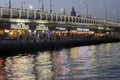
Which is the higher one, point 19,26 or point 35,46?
point 19,26

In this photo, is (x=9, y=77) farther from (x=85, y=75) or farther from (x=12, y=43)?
(x=12, y=43)

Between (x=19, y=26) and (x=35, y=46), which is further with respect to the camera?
(x=19, y=26)

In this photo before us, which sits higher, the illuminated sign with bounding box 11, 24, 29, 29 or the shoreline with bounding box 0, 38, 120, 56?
the illuminated sign with bounding box 11, 24, 29, 29

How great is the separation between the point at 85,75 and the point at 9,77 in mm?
6113

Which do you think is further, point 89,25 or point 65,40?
point 89,25

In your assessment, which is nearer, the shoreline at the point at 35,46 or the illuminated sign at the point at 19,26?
the shoreline at the point at 35,46

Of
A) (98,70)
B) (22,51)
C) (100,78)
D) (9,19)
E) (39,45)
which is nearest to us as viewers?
(100,78)

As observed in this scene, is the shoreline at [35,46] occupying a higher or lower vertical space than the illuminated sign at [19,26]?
lower

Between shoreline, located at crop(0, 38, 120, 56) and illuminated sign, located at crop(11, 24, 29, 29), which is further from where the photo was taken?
illuminated sign, located at crop(11, 24, 29, 29)

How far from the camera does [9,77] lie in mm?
34969

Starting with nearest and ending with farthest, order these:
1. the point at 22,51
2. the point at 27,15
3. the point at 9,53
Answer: the point at 9,53 → the point at 22,51 → the point at 27,15

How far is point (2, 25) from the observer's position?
108938mm

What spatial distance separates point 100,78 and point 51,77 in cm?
389

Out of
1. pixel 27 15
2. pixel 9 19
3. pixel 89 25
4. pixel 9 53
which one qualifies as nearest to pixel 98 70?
pixel 9 53
